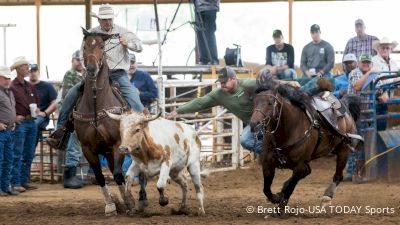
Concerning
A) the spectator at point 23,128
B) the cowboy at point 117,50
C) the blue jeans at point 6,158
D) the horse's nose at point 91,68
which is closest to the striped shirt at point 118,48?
the cowboy at point 117,50

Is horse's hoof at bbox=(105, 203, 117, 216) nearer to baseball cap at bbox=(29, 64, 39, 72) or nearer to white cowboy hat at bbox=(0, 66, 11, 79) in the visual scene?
white cowboy hat at bbox=(0, 66, 11, 79)

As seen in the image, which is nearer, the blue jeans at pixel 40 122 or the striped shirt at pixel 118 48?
→ the striped shirt at pixel 118 48

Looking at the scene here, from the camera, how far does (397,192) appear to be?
13.9 m

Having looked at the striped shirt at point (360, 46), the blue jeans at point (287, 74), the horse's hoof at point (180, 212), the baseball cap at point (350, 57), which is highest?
the striped shirt at point (360, 46)

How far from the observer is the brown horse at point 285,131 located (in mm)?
11078

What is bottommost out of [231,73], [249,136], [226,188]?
[226,188]

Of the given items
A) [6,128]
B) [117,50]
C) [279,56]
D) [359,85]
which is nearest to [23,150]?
[6,128]

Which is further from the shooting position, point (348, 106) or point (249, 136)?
point (348, 106)

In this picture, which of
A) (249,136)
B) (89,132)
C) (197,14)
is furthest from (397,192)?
(197,14)

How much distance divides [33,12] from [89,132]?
38.4ft

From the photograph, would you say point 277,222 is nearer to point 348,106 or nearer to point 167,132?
point 167,132

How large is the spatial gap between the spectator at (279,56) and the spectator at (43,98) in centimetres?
383

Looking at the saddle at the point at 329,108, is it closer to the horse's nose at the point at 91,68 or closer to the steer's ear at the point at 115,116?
the steer's ear at the point at 115,116

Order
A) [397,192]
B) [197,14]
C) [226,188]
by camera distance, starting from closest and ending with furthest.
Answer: [397,192], [226,188], [197,14]
